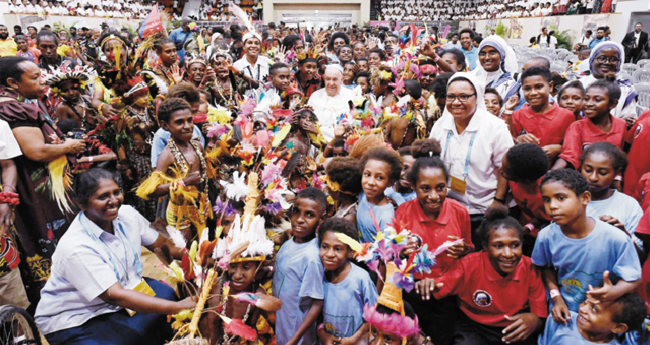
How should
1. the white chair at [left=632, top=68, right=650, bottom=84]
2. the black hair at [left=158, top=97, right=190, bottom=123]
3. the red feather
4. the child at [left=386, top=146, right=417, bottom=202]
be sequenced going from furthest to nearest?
the white chair at [left=632, top=68, right=650, bottom=84], the black hair at [left=158, top=97, right=190, bottom=123], the child at [left=386, top=146, right=417, bottom=202], the red feather

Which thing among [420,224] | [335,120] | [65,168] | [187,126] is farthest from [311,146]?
[65,168]

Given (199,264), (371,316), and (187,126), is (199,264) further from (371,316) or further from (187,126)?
(187,126)

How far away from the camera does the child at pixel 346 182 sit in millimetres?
2684

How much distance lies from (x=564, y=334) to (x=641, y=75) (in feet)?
25.5

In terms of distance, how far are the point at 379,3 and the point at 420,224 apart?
2583 cm

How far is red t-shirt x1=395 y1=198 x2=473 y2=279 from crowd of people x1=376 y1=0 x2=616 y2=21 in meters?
16.1

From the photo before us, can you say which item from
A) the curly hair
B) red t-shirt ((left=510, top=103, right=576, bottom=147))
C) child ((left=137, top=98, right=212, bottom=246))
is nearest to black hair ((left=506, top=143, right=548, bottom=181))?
red t-shirt ((left=510, top=103, right=576, bottom=147))

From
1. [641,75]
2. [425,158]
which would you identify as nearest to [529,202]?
[425,158]

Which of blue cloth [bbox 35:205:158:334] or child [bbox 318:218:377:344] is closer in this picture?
blue cloth [bbox 35:205:158:334]

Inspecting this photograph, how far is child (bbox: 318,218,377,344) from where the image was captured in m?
2.13

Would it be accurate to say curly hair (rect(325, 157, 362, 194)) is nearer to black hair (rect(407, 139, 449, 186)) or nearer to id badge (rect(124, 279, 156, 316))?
black hair (rect(407, 139, 449, 186))

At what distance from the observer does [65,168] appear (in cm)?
302

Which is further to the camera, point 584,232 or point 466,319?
point 466,319

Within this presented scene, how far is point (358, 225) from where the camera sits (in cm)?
254
